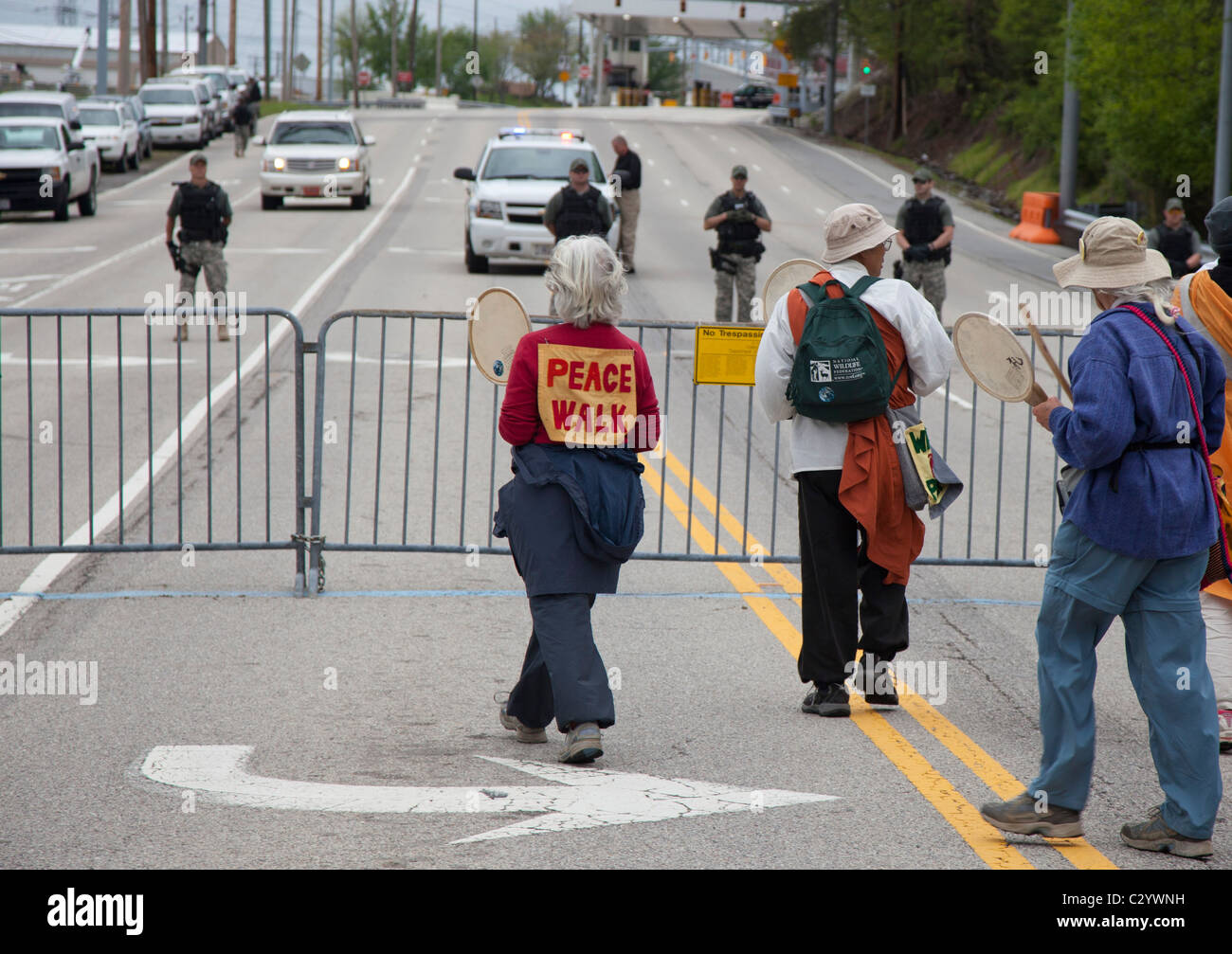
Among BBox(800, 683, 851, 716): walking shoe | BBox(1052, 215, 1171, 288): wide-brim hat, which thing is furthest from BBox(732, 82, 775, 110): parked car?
BBox(1052, 215, 1171, 288): wide-brim hat

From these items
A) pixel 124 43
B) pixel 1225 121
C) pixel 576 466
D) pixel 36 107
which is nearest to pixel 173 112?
pixel 124 43

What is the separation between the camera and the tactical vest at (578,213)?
17.8 metres

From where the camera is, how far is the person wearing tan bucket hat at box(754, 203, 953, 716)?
5.75 meters

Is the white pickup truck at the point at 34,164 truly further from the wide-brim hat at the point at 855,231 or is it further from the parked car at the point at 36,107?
the wide-brim hat at the point at 855,231

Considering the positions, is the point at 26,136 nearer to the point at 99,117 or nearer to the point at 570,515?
the point at 99,117

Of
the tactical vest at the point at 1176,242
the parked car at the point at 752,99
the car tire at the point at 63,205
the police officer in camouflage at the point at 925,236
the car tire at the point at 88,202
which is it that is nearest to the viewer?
the police officer in camouflage at the point at 925,236

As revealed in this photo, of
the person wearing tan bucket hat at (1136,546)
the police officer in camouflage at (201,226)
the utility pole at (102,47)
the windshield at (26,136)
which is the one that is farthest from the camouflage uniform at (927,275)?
the utility pole at (102,47)

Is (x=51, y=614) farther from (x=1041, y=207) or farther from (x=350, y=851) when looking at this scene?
(x=1041, y=207)

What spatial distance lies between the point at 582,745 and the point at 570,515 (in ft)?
2.60

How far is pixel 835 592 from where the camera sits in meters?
5.87

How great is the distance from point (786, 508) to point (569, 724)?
460 centimetres

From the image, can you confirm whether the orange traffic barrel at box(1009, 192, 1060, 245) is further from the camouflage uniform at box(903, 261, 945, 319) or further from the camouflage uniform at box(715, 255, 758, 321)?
the camouflage uniform at box(715, 255, 758, 321)

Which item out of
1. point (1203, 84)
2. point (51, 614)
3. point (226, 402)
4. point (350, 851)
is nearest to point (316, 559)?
point (51, 614)

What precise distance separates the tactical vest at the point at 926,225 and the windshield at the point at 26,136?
19042 mm
